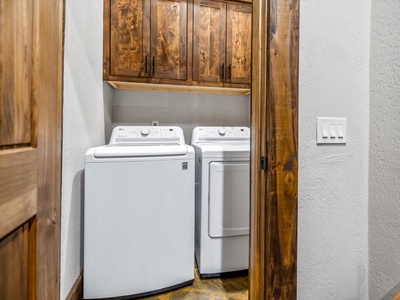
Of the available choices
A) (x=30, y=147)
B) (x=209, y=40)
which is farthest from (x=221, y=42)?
(x=30, y=147)

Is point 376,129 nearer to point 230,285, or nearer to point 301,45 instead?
point 301,45

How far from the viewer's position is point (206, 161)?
5.43ft

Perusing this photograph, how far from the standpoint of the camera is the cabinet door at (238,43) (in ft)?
7.39

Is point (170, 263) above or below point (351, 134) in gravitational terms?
below

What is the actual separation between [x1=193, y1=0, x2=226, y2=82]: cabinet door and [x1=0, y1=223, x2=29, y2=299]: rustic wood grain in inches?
75.9

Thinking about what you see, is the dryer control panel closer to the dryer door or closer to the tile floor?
the dryer door

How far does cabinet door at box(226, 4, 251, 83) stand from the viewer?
2.25m

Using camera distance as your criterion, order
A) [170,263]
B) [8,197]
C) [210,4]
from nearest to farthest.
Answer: [8,197] → [170,263] → [210,4]

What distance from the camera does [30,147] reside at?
1.85 feet

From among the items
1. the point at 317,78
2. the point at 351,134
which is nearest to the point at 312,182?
the point at 351,134

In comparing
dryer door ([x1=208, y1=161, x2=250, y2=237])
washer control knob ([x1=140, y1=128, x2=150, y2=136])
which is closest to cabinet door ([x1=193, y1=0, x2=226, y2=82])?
washer control knob ([x1=140, y1=128, x2=150, y2=136])

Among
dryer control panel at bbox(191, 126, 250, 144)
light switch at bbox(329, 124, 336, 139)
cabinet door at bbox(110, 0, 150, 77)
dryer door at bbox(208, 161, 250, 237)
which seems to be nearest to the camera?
light switch at bbox(329, 124, 336, 139)

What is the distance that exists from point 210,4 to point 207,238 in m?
2.11

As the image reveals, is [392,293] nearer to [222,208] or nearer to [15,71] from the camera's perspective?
[222,208]
